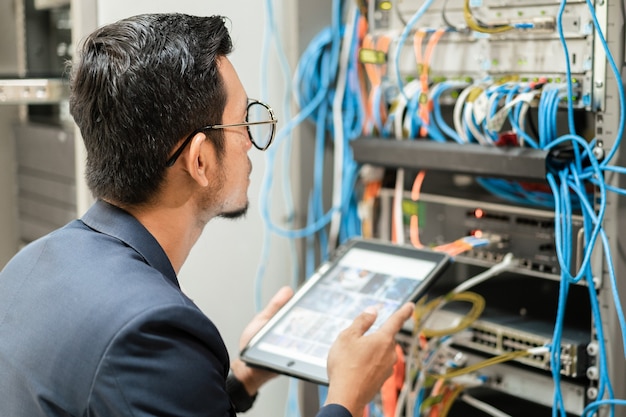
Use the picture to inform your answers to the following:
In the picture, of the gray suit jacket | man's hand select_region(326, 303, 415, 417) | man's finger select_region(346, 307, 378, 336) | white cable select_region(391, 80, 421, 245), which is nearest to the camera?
the gray suit jacket

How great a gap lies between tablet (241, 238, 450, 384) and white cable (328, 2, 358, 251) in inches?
10.5

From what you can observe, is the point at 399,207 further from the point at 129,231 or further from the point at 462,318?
the point at 129,231

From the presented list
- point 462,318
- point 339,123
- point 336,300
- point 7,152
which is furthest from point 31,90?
point 462,318

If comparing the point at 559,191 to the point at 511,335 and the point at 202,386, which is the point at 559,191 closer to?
the point at 511,335

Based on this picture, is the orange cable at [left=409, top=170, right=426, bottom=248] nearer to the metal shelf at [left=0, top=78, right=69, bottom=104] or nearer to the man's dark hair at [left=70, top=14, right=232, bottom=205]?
the man's dark hair at [left=70, top=14, right=232, bottom=205]

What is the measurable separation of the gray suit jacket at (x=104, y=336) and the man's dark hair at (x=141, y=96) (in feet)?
0.29

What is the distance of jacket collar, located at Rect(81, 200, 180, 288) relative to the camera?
4.56 feet

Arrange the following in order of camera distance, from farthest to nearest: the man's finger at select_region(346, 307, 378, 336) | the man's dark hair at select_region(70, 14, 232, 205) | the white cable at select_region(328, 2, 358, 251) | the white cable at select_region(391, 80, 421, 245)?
the white cable at select_region(328, 2, 358, 251) < the white cable at select_region(391, 80, 421, 245) < the man's finger at select_region(346, 307, 378, 336) < the man's dark hair at select_region(70, 14, 232, 205)

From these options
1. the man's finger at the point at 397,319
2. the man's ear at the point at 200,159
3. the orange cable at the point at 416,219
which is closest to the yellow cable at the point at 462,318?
the orange cable at the point at 416,219

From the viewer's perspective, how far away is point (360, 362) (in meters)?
1.53

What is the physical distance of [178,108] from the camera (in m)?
1.38

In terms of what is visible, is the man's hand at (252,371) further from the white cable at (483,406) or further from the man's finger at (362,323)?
the white cable at (483,406)

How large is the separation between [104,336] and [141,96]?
15.4 inches

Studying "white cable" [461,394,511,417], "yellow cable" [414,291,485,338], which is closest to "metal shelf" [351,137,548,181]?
"yellow cable" [414,291,485,338]
